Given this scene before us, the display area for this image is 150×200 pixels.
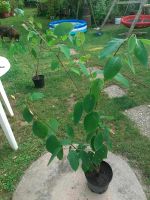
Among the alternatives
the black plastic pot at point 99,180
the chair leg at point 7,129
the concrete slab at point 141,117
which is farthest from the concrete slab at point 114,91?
the black plastic pot at point 99,180

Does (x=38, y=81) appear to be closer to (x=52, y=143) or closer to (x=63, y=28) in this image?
(x=52, y=143)

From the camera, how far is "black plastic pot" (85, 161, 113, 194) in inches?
81.0

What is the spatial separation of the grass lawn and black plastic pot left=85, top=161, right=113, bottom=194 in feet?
1.12

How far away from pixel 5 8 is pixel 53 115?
7.53m

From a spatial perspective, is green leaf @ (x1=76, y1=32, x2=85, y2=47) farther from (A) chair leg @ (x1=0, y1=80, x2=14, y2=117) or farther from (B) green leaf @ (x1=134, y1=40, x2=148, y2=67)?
(A) chair leg @ (x1=0, y1=80, x2=14, y2=117)

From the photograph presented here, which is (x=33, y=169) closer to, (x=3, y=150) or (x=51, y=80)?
(x=3, y=150)

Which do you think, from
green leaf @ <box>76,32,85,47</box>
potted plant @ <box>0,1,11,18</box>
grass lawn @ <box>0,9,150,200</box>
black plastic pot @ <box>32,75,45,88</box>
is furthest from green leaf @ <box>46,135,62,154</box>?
potted plant @ <box>0,1,11,18</box>

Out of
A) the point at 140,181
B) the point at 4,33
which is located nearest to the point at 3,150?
the point at 140,181

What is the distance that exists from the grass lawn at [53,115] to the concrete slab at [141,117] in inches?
3.0

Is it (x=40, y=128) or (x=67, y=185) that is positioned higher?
(x=40, y=128)

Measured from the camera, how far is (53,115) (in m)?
3.29

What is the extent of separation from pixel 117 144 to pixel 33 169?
0.83 meters

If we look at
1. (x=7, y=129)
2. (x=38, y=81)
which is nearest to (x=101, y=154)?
(x=7, y=129)

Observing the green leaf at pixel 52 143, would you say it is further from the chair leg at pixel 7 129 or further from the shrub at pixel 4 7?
the shrub at pixel 4 7
